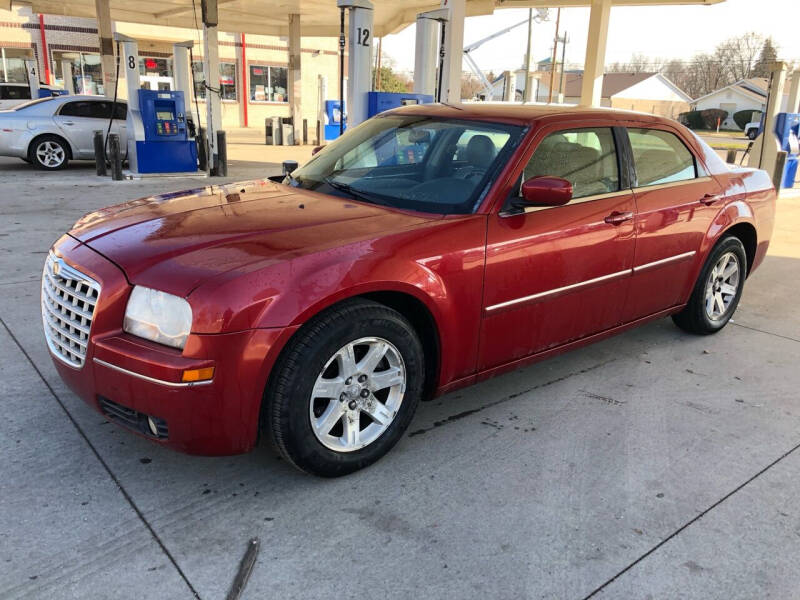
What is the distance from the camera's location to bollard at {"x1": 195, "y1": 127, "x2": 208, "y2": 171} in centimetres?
1350

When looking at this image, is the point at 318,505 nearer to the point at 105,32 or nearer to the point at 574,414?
the point at 574,414

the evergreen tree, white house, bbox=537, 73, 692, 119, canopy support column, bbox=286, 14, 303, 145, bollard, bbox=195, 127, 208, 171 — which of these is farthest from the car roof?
the evergreen tree

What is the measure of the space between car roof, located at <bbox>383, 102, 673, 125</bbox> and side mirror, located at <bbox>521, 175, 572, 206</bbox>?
0.50m

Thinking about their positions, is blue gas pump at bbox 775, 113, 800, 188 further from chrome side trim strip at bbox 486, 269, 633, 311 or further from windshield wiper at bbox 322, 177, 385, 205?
windshield wiper at bbox 322, 177, 385, 205

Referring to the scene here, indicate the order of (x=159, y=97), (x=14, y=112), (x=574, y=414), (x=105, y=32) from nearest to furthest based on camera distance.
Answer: (x=574, y=414) → (x=159, y=97) → (x=14, y=112) → (x=105, y=32)

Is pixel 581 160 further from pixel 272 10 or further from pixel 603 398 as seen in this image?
pixel 272 10

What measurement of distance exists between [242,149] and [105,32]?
484cm

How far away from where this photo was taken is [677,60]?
347 ft

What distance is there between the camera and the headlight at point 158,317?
8.23ft

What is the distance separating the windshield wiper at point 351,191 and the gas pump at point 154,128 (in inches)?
363

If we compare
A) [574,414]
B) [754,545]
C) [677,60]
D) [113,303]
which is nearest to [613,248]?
[574,414]

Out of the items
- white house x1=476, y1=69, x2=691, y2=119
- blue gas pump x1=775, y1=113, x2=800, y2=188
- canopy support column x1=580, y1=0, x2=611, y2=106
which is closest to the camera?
blue gas pump x1=775, y1=113, x2=800, y2=188

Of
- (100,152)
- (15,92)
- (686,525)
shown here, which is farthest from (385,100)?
(15,92)

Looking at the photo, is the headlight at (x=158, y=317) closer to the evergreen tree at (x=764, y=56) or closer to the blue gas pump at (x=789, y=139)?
the blue gas pump at (x=789, y=139)
